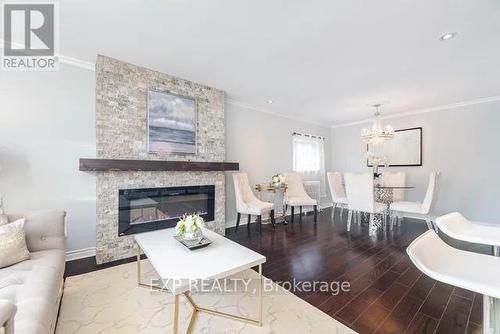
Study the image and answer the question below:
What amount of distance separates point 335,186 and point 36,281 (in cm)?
485

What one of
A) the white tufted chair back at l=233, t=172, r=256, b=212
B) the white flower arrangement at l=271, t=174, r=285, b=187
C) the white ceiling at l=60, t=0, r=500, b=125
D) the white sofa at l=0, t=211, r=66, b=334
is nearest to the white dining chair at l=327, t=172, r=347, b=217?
the white flower arrangement at l=271, t=174, r=285, b=187

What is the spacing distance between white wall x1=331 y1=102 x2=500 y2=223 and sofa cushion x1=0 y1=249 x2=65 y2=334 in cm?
595

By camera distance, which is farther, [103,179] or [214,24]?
[103,179]

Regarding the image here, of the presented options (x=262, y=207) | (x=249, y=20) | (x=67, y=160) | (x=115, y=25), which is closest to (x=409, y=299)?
(x=262, y=207)

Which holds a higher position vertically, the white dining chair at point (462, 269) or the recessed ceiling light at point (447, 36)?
the recessed ceiling light at point (447, 36)

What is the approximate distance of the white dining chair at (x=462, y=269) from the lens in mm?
967

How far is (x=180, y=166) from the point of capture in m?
3.13

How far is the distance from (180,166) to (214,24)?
6.09ft

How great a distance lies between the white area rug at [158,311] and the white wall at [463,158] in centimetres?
431

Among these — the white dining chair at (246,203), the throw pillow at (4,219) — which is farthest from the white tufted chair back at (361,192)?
the throw pillow at (4,219)

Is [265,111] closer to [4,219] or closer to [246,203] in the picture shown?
[246,203]

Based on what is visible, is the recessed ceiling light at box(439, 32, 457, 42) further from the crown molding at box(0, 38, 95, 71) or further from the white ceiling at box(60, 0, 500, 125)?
the crown molding at box(0, 38, 95, 71)

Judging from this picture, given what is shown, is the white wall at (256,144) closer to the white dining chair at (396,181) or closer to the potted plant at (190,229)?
the white dining chair at (396,181)

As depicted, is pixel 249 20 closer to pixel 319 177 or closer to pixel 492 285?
pixel 492 285
